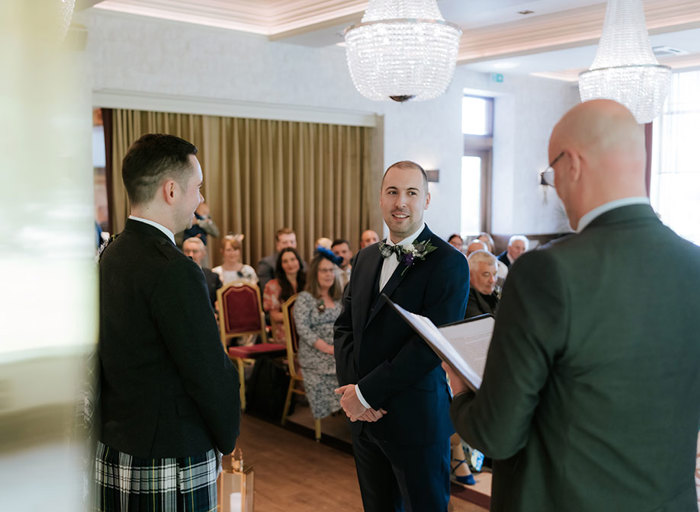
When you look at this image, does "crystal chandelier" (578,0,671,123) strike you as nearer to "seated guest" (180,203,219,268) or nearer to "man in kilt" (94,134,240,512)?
"seated guest" (180,203,219,268)

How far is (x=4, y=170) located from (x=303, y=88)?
8.49 meters

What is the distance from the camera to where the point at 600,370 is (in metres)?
1.19

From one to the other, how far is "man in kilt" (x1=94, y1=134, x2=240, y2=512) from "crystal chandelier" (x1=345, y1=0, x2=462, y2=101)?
303 centimetres

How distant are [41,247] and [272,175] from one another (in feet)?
27.2

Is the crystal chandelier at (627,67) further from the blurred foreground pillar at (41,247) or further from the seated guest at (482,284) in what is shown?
the blurred foreground pillar at (41,247)

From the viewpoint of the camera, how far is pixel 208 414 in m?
1.66

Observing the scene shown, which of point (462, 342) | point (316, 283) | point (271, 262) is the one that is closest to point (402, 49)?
point (316, 283)

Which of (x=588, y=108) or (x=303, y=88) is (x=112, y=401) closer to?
(x=588, y=108)

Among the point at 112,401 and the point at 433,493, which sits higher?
the point at 112,401

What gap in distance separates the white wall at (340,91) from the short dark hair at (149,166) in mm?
4965

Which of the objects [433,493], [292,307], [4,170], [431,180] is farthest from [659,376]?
[431,180]

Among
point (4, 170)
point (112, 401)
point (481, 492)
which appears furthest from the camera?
point (481, 492)

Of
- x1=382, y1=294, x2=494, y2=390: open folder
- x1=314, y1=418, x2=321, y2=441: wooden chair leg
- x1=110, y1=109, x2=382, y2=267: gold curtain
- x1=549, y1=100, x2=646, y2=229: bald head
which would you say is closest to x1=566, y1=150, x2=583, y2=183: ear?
x1=549, y1=100, x2=646, y2=229: bald head

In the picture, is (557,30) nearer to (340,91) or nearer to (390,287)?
(340,91)
